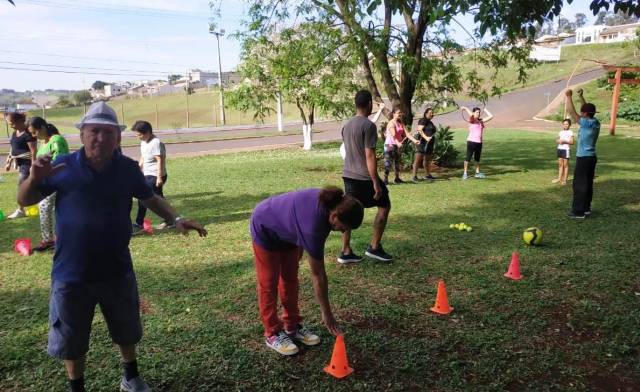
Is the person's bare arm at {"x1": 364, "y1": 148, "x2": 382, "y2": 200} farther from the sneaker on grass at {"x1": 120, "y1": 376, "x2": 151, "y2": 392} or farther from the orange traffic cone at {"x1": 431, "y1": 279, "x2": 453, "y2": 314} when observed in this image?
the sneaker on grass at {"x1": 120, "y1": 376, "x2": 151, "y2": 392}

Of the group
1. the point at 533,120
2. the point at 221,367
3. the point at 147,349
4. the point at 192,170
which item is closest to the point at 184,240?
the point at 147,349

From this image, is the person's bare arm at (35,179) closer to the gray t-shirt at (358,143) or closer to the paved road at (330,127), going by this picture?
the gray t-shirt at (358,143)

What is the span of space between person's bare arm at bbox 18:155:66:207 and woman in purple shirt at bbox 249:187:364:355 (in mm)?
1351

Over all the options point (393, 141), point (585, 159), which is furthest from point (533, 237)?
point (393, 141)

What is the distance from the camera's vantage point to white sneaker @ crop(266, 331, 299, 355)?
151 inches

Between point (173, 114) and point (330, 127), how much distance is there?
68.4 feet

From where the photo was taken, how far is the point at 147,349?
398 centimetres

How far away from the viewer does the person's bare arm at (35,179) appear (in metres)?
2.57

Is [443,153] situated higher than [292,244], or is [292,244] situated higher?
[292,244]

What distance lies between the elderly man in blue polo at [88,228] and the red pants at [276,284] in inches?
38.0

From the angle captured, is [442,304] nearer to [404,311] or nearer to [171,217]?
[404,311]

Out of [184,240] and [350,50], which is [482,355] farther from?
[350,50]

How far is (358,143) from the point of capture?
18.4 ft

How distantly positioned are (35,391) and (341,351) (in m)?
2.09
